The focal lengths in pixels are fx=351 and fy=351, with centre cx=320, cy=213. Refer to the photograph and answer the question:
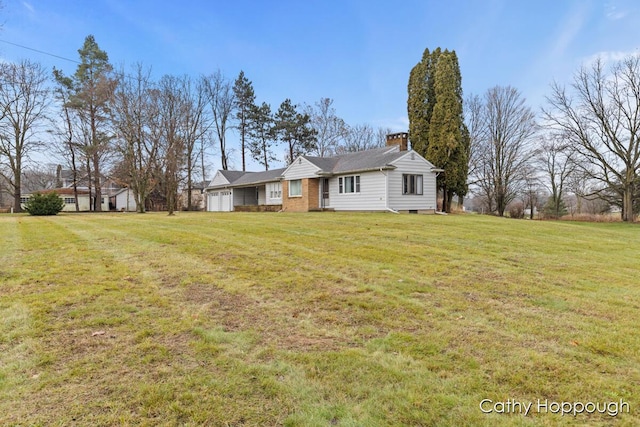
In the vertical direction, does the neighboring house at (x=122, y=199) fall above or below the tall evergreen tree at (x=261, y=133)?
below

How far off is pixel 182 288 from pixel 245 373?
2.51 metres

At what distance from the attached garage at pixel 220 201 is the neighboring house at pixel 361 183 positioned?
244 inches

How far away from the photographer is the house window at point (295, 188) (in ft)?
78.7

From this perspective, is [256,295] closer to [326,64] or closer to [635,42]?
[326,64]

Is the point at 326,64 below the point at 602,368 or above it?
above

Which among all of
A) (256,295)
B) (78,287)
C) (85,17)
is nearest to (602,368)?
(256,295)

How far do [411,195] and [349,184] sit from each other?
→ 3.74 m

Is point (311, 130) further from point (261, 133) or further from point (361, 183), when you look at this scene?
point (361, 183)

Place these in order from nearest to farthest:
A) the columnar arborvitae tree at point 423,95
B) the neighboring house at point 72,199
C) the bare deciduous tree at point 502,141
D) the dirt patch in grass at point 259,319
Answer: the dirt patch in grass at point 259,319
the columnar arborvitae tree at point 423,95
the bare deciduous tree at point 502,141
the neighboring house at point 72,199

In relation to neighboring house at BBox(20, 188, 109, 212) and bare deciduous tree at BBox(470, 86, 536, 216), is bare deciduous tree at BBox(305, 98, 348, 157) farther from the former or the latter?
neighboring house at BBox(20, 188, 109, 212)

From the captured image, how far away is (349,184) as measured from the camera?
21.4 meters

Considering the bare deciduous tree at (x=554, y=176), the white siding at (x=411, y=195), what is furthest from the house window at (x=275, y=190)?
the bare deciduous tree at (x=554, y=176)

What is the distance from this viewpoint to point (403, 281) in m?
5.08

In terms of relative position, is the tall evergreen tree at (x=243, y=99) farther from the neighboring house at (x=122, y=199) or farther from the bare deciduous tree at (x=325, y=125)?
the neighboring house at (x=122, y=199)
